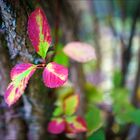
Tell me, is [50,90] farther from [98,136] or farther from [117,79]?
[117,79]

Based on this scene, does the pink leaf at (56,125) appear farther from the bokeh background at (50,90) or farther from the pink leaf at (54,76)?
the pink leaf at (54,76)

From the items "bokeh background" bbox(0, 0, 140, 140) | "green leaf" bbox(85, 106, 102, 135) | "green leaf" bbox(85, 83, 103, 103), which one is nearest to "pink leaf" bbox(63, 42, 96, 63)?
"bokeh background" bbox(0, 0, 140, 140)

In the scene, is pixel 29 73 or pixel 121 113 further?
pixel 121 113

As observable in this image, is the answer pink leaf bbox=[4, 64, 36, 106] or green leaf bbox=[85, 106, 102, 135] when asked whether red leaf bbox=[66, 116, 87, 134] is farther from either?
pink leaf bbox=[4, 64, 36, 106]

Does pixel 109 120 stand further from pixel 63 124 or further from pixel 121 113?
pixel 63 124

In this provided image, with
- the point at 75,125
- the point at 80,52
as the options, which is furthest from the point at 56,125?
the point at 80,52

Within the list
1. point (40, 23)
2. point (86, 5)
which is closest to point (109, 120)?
point (86, 5)

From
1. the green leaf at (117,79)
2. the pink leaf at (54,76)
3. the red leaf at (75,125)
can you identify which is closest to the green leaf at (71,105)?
the red leaf at (75,125)
